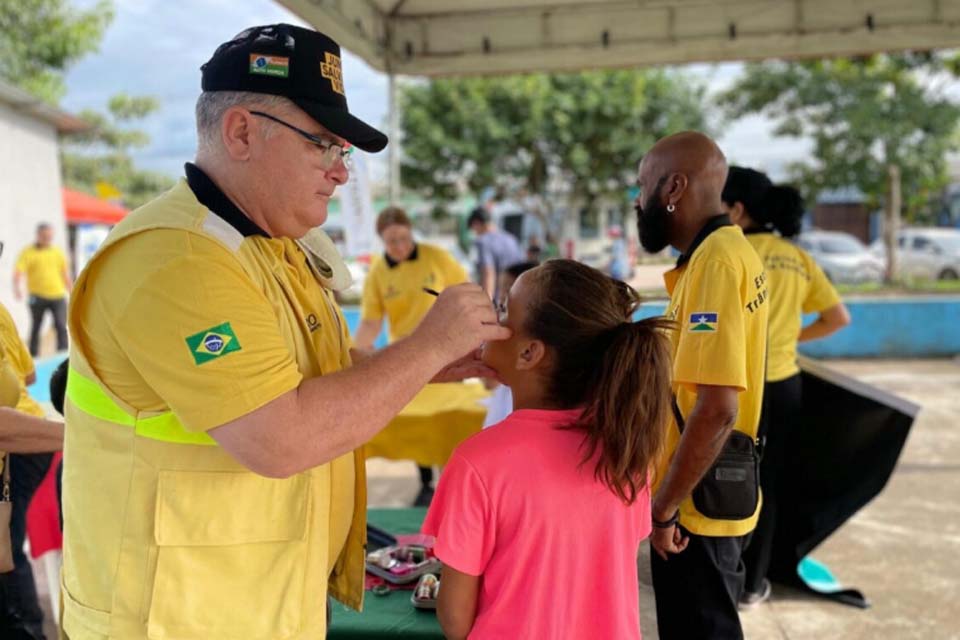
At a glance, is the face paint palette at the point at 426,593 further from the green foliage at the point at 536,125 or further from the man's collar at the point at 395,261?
the green foliage at the point at 536,125

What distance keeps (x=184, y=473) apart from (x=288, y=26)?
71cm

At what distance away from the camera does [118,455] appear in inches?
47.8

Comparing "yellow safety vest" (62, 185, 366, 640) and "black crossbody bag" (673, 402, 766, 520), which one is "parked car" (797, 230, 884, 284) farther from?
"yellow safety vest" (62, 185, 366, 640)

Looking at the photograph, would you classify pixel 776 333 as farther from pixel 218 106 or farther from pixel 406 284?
pixel 218 106

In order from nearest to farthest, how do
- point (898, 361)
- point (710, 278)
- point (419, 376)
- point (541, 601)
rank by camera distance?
point (419, 376), point (541, 601), point (710, 278), point (898, 361)

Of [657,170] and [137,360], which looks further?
[657,170]

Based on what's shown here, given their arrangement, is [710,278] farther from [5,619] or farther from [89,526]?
[5,619]

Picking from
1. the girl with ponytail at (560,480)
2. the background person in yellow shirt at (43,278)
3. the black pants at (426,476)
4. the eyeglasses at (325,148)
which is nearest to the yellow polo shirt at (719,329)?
the girl with ponytail at (560,480)

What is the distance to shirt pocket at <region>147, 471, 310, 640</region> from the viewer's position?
118 centimetres

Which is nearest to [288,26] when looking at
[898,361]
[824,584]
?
[824,584]

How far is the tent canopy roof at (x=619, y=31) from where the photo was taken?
4.55m

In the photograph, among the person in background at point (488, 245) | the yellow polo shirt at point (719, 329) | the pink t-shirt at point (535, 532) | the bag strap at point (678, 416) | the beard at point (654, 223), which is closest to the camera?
the pink t-shirt at point (535, 532)

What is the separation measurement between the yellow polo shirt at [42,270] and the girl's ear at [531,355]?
10.2 m

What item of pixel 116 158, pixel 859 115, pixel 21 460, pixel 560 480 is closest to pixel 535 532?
pixel 560 480
